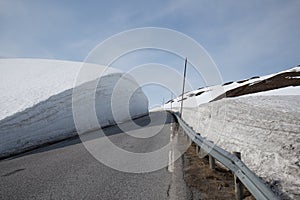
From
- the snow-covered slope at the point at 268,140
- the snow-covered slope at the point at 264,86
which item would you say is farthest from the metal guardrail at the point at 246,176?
the snow-covered slope at the point at 264,86

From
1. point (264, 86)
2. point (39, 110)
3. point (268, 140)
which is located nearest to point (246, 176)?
point (268, 140)

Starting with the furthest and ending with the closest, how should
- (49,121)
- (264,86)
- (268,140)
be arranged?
1. (264,86)
2. (49,121)
3. (268,140)

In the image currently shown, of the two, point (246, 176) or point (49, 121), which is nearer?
point (246, 176)

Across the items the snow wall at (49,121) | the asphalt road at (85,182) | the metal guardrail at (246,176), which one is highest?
the snow wall at (49,121)

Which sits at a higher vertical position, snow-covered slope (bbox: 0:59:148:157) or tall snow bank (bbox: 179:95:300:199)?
snow-covered slope (bbox: 0:59:148:157)

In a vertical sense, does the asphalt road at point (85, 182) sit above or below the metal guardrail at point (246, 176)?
below

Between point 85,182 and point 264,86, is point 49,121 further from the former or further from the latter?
point 264,86

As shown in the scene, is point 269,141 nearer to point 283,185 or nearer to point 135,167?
point 283,185

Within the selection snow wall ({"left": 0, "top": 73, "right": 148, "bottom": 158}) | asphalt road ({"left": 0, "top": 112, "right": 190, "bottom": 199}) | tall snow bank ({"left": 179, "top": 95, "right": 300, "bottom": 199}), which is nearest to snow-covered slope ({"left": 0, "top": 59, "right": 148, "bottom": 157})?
snow wall ({"left": 0, "top": 73, "right": 148, "bottom": 158})

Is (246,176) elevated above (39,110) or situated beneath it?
situated beneath

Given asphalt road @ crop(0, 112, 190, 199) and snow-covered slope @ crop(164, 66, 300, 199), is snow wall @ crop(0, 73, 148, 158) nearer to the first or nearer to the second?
asphalt road @ crop(0, 112, 190, 199)

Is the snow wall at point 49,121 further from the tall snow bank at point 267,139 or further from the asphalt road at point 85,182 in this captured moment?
the tall snow bank at point 267,139

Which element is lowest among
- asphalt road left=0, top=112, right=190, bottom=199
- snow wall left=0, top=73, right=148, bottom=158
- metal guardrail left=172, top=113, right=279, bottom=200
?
asphalt road left=0, top=112, right=190, bottom=199

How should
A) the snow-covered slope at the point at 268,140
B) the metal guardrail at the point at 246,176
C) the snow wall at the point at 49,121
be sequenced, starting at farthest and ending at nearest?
1. the snow wall at the point at 49,121
2. the snow-covered slope at the point at 268,140
3. the metal guardrail at the point at 246,176
